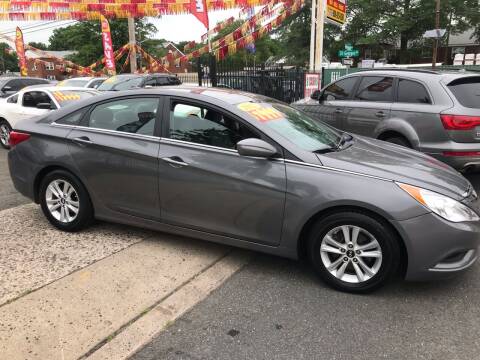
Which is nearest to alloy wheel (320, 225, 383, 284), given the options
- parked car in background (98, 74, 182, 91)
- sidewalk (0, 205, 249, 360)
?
sidewalk (0, 205, 249, 360)

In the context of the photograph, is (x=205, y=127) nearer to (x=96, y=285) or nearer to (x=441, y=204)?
(x=96, y=285)

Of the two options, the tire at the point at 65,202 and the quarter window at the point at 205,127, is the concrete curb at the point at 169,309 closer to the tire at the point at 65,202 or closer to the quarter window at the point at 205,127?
the quarter window at the point at 205,127

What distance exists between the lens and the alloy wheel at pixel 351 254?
10.5 ft

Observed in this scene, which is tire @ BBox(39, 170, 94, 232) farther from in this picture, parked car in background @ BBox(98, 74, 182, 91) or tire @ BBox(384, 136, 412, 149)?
parked car in background @ BBox(98, 74, 182, 91)

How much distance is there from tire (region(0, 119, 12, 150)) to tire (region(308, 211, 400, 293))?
29.1ft

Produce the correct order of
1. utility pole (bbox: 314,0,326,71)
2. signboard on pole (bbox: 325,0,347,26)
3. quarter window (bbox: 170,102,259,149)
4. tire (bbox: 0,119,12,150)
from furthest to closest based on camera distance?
signboard on pole (bbox: 325,0,347,26)
utility pole (bbox: 314,0,326,71)
tire (bbox: 0,119,12,150)
quarter window (bbox: 170,102,259,149)

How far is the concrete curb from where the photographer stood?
2689mm

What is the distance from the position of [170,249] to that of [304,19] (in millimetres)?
37652

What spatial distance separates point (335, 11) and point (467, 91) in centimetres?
854

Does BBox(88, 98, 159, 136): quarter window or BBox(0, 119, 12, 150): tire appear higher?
BBox(88, 98, 159, 136): quarter window

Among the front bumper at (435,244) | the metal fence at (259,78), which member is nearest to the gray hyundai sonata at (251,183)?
the front bumper at (435,244)

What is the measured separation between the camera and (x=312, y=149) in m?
3.61

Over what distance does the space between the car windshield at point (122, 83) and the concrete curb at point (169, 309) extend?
33.3 feet

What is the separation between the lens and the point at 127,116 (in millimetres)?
4133
